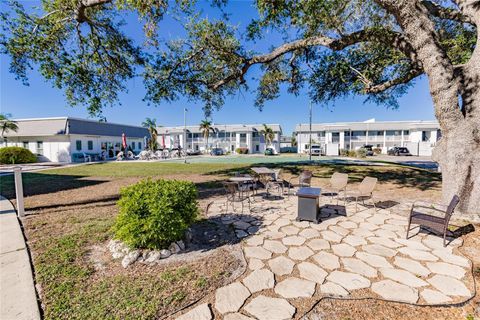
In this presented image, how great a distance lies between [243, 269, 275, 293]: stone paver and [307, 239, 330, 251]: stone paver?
1217mm

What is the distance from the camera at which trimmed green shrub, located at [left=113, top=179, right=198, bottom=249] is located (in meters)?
3.44

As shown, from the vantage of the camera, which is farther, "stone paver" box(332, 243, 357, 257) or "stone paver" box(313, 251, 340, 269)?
"stone paver" box(332, 243, 357, 257)

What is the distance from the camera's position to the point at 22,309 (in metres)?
2.40

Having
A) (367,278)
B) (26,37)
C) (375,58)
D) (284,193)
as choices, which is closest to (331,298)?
(367,278)

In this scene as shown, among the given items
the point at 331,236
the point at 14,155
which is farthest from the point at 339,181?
the point at 14,155

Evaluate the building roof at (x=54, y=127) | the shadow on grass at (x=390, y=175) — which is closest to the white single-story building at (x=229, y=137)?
the building roof at (x=54, y=127)

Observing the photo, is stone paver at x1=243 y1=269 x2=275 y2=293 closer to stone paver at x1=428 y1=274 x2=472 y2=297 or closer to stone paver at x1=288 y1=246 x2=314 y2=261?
stone paver at x1=288 y1=246 x2=314 y2=261

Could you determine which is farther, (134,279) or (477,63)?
(477,63)

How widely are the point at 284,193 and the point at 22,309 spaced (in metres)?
7.26

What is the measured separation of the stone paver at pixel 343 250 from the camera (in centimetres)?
362

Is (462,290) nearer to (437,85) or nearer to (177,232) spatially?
(177,232)

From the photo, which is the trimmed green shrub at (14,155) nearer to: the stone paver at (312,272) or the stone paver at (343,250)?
the stone paver at (312,272)

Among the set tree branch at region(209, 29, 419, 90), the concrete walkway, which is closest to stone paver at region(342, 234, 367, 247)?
the concrete walkway

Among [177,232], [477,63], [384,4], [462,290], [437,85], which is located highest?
[384,4]
